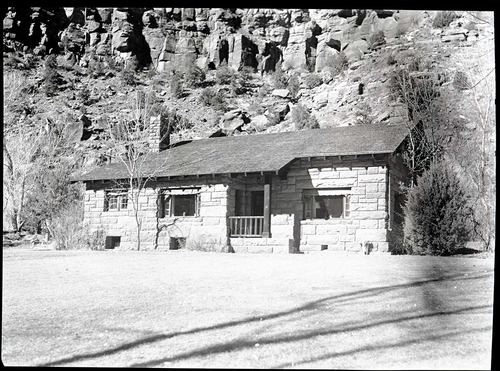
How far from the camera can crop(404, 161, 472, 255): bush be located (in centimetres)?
970

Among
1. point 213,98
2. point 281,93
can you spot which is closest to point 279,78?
point 281,93

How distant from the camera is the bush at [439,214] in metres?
9.70

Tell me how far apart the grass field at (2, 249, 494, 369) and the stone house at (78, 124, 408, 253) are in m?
4.96

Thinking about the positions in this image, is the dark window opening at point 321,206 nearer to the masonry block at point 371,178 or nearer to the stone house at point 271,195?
the stone house at point 271,195

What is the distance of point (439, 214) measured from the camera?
9.91 m

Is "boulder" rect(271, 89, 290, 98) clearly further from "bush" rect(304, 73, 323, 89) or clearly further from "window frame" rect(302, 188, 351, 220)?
"window frame" rect(302, 188, 351, 220)

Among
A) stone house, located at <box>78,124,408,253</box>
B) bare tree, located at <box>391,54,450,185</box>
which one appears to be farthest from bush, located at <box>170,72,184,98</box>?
bare tree, located at <box>391,54,450,185</box>

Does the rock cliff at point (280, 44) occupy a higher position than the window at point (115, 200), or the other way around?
the rock cliff at point (280, 44)

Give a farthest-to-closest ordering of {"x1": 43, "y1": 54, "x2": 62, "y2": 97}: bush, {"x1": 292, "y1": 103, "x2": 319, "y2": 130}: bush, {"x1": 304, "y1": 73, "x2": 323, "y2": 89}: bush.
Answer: {"x1": 304, "y1": 73, "x2": 323, "y2": 89}: bush
{"x1": 292, "y1": 103, "x2": 319, "y2": 130}: bush
{"x1": 43, "y1": 54, "x2": 62, "y2": 97}: bush

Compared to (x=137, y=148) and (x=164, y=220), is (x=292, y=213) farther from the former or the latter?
(x=137, y=148)

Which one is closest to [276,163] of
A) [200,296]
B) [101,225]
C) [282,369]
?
[101,225]

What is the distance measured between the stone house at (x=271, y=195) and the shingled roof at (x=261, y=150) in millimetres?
34

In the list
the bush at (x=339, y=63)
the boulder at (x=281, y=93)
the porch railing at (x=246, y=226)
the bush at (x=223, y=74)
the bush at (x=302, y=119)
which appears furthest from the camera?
the bush at (x=223, y=74)

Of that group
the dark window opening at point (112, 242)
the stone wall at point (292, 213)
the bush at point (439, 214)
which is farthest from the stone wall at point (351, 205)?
the dark window opening at point (112, 242)
